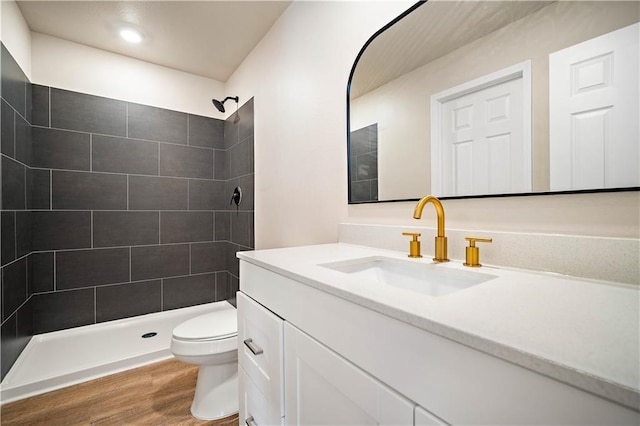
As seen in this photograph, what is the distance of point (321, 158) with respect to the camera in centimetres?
157

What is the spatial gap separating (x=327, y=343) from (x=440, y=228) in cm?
52

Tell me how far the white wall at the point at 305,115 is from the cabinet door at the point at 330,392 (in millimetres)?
783

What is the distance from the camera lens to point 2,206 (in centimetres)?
159

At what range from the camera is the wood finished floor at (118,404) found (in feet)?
4.81

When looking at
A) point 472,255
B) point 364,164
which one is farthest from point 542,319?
point 364,164

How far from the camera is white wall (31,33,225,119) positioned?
215 centimetres

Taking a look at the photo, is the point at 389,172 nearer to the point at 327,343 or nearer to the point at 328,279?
the point at 328,279

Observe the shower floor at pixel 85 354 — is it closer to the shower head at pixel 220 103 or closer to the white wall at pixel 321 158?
the white wall at pixel 321 158

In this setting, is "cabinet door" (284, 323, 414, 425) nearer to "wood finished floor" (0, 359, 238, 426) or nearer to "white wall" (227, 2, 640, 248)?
"white wall" (227, 2, 640, 248)

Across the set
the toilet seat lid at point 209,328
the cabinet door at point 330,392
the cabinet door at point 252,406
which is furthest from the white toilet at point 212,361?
the cabinet door at point 330,392

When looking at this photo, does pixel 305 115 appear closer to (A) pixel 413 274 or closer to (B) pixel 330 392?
(A) pixel 413 274

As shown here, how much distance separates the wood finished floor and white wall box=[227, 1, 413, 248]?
1.06m

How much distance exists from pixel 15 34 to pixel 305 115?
197 cm

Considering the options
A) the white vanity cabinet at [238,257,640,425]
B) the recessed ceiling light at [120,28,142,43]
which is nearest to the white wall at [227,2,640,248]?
the white vanity cabinet at [238,257,640,425]
